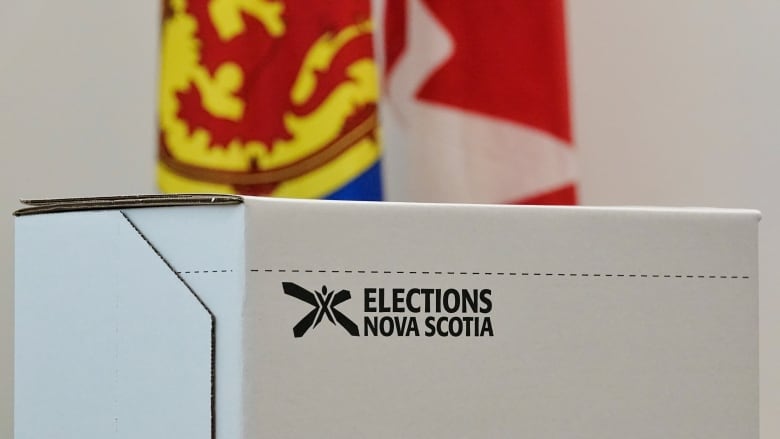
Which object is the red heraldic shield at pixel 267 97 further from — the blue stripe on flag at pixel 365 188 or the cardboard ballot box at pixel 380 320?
the cardboard ballot box at pixel 380 320

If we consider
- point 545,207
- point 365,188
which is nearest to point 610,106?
point 365,188

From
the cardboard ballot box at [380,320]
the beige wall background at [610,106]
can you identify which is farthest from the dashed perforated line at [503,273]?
the beige wall background at [610,106]

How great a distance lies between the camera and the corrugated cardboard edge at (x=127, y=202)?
470 millimetres

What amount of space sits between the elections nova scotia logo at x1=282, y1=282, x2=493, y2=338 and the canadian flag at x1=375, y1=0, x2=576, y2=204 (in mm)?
368

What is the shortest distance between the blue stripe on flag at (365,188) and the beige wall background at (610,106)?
31cm

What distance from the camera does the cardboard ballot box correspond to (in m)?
0.47

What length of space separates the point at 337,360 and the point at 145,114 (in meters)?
0.67

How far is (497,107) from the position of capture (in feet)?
2.88

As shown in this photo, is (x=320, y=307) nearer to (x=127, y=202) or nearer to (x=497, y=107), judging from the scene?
(x=127, y=202)

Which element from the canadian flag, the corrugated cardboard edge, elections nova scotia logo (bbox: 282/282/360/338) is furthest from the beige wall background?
elections nova scotia logo (bbox: 282/282/360/338)

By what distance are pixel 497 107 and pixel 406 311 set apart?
420 mm

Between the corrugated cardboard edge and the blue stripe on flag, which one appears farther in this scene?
the blue stripe on flag

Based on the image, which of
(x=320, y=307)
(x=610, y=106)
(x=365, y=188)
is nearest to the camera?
(x=320, y=307)

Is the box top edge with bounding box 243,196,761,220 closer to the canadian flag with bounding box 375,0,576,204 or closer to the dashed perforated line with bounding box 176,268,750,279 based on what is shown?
the dashed perforated line with bounding box 176,268,750,279
